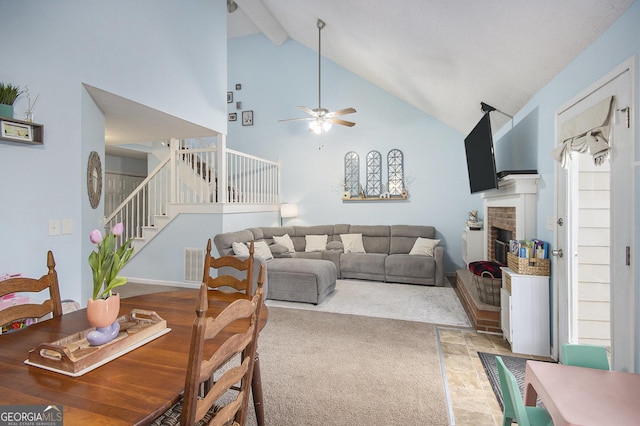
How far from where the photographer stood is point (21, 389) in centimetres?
90

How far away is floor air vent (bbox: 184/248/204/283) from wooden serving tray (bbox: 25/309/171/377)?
138 inches

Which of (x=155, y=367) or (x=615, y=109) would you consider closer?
(x=155, y=367)

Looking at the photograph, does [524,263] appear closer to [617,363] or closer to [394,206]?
[617,363]

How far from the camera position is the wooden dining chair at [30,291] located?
141cm

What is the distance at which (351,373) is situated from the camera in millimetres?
2328

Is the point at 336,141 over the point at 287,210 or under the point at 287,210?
over

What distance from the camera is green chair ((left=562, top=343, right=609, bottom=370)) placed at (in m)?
1.43

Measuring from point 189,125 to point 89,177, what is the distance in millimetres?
1559

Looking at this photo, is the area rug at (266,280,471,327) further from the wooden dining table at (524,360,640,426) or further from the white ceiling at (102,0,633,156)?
the white ceiling at (102,0,633,156)

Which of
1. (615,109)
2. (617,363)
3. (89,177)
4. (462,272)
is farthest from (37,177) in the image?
(462,272)

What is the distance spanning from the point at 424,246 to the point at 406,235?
0.49 meters

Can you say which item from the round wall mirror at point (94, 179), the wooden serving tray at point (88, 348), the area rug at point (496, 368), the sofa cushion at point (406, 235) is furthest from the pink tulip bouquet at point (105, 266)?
the sofa cushion at point (406, 235)

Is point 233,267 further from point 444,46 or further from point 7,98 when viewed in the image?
point 444,46

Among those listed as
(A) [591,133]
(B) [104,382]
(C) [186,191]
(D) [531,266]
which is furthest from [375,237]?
(B) [104,382]
